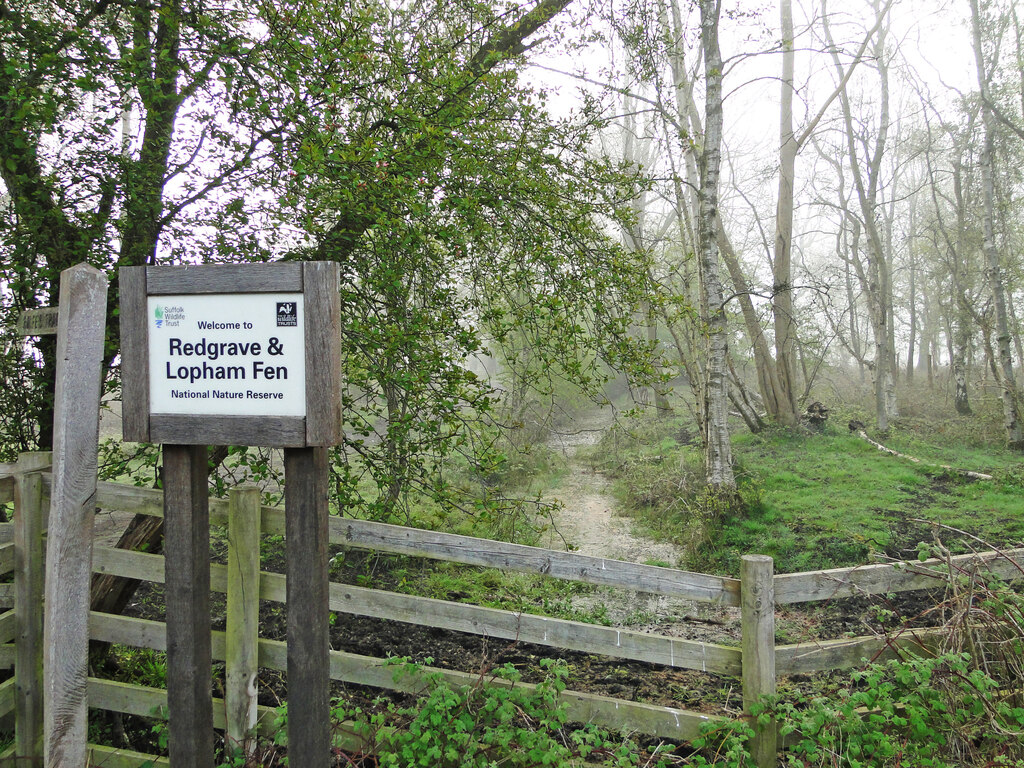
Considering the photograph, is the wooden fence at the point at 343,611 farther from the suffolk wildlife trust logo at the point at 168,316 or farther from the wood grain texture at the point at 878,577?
the suffolk wildlife trust logo at the point at 168,316

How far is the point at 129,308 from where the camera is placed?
260 cm

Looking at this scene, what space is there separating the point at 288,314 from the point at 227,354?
307mm

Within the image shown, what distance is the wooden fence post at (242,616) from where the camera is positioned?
3.30 meters

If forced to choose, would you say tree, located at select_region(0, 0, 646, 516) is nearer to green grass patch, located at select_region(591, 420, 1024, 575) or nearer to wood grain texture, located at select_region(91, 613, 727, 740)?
wood grain texture, located at select_region(91, 613, 727, 740)

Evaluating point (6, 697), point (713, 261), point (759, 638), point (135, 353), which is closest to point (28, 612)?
point (6, 697)

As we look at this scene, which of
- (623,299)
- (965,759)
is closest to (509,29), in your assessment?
(623,299)

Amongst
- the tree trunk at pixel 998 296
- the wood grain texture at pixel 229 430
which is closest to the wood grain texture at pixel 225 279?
the wood grain texture at pixel 229 430

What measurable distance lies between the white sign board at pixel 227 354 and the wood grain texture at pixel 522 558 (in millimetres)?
1201

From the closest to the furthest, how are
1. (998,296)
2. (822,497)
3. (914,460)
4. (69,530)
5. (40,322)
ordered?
(69,530), (40,322), (822,497), (914,460), (998,296)

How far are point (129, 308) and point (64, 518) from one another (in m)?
0.95

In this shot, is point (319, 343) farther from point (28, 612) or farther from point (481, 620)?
point (28, 612)

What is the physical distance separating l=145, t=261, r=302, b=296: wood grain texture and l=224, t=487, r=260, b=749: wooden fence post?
4.05 feet

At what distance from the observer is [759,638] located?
3.42m

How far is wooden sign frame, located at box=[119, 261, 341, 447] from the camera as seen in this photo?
2.44 metres
